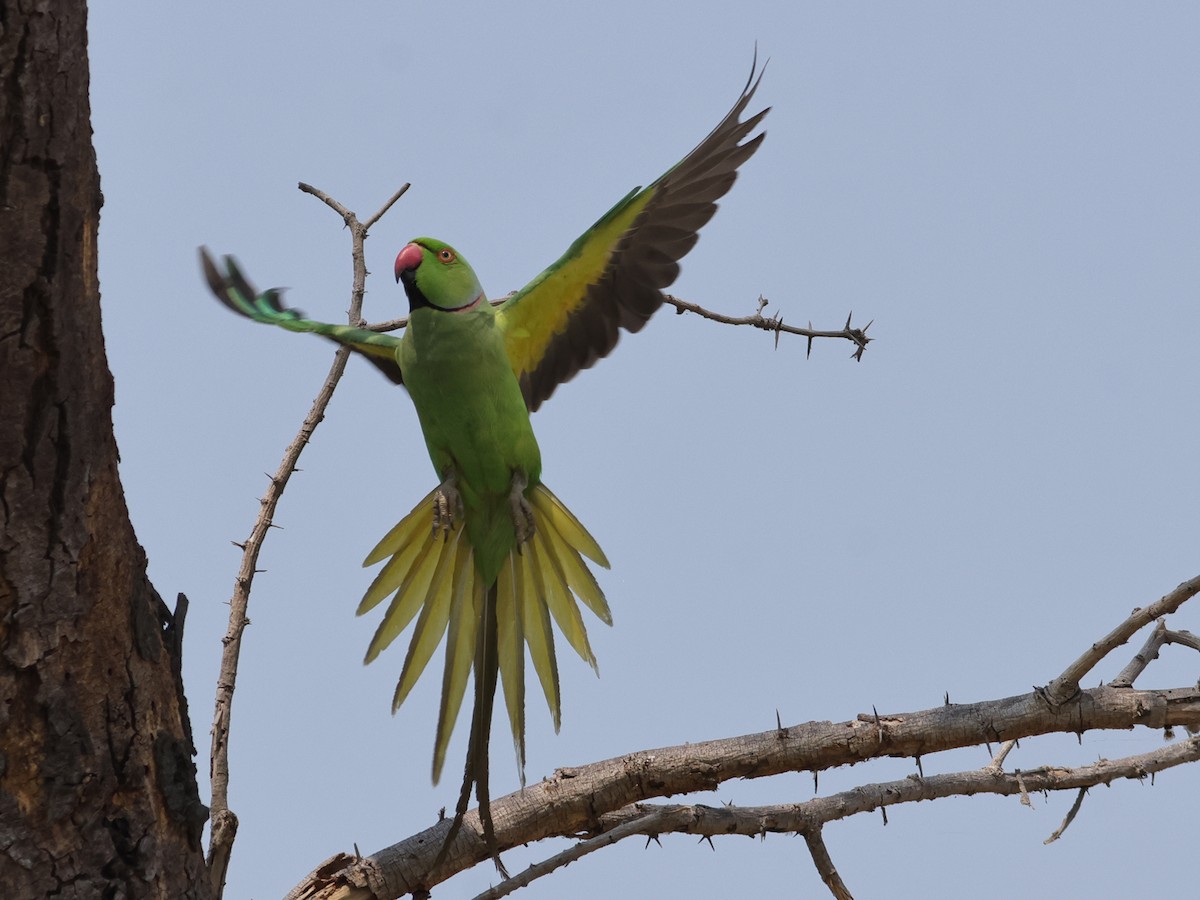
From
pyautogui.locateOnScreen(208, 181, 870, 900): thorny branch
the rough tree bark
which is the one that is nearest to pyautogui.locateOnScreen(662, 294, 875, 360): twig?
pyautogui.locateOnScreen(208, 181, 870, 900): thorny branch

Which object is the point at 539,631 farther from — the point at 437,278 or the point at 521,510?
the point at 437,278

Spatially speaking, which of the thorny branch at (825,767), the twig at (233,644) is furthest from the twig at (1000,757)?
the twig at (233,644)

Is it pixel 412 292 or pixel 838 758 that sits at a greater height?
pixel 412 292

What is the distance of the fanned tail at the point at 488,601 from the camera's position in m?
4.21

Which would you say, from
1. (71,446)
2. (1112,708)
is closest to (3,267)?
(71,446)

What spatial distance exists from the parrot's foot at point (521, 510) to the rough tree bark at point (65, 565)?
5.82 feet

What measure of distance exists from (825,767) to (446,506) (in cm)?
153

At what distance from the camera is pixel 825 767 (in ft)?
12.6

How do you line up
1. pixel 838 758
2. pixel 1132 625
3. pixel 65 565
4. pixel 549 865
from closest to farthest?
1. pixel 65 565
2. pixel 549 865
3. pixel 1132 625
4. pixel 838 758

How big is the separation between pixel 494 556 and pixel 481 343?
0.77 m

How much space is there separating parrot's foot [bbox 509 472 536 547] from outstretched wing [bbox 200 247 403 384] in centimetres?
72

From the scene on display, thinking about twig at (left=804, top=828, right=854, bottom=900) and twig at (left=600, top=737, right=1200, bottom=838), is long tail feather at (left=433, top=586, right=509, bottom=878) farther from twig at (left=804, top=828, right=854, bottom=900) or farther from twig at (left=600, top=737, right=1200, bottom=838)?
twig at (left=804, top=828, right=854, bottom=900)

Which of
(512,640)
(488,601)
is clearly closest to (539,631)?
(512,640)

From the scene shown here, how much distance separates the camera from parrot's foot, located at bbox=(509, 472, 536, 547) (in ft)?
14.4
